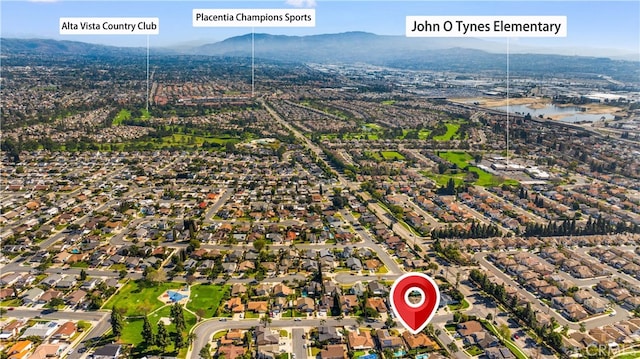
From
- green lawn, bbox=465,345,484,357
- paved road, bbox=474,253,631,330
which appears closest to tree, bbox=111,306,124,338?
green lawn, bbox=465,345,484,357

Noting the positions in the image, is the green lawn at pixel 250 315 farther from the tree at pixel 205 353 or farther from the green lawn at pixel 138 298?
the green lawn at pixel 138 298

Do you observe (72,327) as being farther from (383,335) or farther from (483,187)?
(483,187)

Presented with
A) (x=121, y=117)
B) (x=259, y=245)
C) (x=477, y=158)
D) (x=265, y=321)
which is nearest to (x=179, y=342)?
(x=265, y=321)

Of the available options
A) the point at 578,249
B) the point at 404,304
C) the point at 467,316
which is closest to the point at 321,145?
the point at 578,249

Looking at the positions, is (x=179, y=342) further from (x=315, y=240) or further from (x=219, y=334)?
(x=315, y=240)

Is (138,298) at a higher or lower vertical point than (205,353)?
higher

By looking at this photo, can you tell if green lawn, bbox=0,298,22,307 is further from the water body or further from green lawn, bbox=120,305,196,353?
the water body
